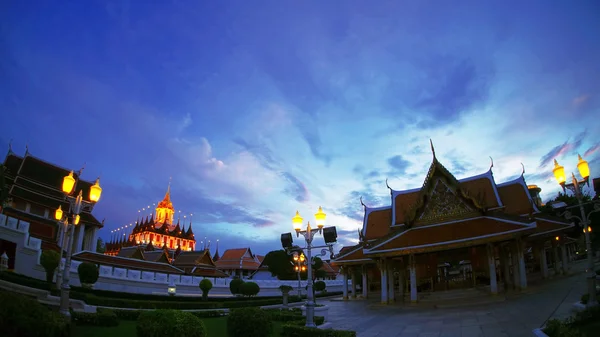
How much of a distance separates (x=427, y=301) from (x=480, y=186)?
34.2ft

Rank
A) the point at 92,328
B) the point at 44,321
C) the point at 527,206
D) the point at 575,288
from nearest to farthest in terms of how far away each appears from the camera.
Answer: the point at 44,321
the point at 92,328
the point at 575,288
the point at 527,206

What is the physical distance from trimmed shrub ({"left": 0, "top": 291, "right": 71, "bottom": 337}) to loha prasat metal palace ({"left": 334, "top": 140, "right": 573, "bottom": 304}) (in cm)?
1787

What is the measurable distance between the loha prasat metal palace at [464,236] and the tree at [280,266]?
30855 millimetres

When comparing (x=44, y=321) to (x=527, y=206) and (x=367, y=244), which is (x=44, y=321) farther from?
(x=527, y=206)

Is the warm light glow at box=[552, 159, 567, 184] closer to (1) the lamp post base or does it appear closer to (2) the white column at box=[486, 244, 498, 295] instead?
(1) the lamp post base

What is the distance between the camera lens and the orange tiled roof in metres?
19.5

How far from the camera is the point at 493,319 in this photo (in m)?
12.8

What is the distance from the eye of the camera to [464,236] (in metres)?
20.4

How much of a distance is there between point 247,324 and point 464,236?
15863 mm

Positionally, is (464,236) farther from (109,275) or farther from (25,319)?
(109,275)

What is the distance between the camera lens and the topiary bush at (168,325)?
24.1 feet

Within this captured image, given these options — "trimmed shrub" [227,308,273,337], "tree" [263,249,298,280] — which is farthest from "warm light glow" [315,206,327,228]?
"tree" [263,249,298,280]

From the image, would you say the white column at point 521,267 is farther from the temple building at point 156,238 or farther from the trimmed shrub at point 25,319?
the temple building at point 156,238

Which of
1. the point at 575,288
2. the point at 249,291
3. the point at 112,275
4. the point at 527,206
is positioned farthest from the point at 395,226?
the point at 112,275
